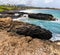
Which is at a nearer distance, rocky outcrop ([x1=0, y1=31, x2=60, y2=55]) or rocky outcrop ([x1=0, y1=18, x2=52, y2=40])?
rocky outcrop ([x1=0, y1=31, x2=60, y2=55])

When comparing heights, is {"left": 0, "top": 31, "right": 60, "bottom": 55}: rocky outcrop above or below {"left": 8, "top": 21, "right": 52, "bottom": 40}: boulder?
above

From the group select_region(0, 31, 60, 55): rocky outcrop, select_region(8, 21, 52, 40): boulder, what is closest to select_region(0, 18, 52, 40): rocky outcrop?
select_region(8, 21, 52, 40): boulder

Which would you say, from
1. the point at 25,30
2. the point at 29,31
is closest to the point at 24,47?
the point at 25,30

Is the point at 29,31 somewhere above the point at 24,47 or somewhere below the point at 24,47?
below

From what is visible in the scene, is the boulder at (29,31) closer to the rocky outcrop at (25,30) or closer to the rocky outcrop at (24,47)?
the rocky outcrop at (25,30)

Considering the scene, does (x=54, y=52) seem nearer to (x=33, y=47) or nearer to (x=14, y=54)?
(x=33, y=47)

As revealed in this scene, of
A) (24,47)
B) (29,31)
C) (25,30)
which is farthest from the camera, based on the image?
(29,31)

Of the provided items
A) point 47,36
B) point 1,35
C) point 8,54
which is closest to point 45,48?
point 8,54

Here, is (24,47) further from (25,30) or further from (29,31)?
(29,31)

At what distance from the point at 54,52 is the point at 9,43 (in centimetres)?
457

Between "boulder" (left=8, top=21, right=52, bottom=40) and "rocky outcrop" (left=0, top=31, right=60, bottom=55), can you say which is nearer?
A: "rocky outcrop" (left=0, top=31, right=60, bottom=55)

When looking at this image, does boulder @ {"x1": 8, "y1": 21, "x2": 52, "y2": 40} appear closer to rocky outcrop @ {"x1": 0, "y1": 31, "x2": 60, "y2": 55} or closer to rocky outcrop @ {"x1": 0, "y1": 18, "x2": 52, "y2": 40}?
rocky outcrop @ {"x1": 0, "y1": 18, "x2": 52, "y2": 40}

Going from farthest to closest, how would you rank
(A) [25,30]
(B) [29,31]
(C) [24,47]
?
(B) [29,31]
(A) [25,30]
(C) [24,47]

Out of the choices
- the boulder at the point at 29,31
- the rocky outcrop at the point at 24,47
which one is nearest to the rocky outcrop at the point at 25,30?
the boulder at the point at 29,31
